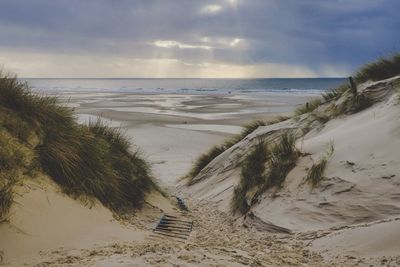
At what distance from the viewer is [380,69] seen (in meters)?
→ 8.55

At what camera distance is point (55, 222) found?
3840mm

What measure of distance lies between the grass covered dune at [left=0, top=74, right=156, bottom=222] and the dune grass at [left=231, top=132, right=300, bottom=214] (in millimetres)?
1410

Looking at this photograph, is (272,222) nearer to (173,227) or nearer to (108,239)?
(173,227)

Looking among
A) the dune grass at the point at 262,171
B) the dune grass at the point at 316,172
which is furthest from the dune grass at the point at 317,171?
the dune grass at the point at 262,171

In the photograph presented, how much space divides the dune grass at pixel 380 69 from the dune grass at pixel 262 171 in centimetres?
329

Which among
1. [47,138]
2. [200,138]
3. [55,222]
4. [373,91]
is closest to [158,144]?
[200,138]

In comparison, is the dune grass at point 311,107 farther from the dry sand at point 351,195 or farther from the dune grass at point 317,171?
the dune grass at point 317,171

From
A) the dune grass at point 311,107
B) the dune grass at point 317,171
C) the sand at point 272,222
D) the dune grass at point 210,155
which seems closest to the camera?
the sand at point 272,222

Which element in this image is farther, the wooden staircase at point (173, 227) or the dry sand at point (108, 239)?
the wooden staircase at point (173, 227)

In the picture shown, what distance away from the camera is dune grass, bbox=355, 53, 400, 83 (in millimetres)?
8284

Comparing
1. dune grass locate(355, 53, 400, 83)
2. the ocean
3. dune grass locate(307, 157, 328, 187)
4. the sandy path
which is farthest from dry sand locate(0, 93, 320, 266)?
the ocean

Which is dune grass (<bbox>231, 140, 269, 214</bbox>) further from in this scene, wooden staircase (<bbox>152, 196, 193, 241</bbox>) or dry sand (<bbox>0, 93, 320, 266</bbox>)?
wooden staircase (<bbox>152, 196, 193, 241</bbox>)

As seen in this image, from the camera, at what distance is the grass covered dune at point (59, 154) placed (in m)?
4.34

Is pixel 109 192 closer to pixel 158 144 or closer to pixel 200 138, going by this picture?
pixel 158 144
